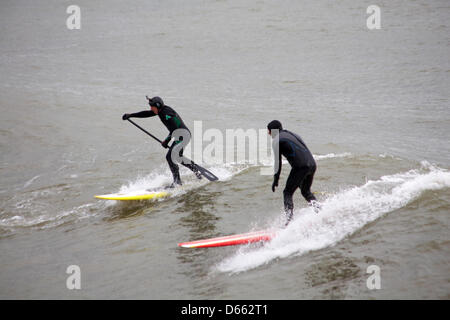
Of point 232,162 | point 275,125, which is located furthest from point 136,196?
point 275,125

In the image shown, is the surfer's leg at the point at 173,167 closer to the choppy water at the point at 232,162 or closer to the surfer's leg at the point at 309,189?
the choppy water at the point at 232,162

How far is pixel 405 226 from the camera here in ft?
23.5

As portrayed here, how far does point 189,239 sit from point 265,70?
59.2 feet

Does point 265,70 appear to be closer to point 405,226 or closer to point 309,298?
point 405,226

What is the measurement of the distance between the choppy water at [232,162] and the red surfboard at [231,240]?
13cm

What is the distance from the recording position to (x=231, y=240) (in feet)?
23.3

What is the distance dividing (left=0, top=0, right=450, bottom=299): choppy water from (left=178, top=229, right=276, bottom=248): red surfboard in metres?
0.13

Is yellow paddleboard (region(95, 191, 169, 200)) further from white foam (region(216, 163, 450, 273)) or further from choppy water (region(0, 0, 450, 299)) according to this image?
white foam (region(216, 163, 450, 273))

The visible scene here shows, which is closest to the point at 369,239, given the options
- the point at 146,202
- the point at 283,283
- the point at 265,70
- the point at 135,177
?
the point at 283,283

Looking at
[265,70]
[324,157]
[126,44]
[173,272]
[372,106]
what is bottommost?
[173,272]

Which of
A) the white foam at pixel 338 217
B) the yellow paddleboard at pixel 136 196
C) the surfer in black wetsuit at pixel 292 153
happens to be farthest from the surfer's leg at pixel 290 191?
the yellow paddleboard at pixel 136 196

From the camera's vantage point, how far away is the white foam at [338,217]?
666 centimetres

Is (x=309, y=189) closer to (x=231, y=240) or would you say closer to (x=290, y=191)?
(x=290, y=191)

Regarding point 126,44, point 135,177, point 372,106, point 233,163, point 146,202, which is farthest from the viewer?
point 126,44
